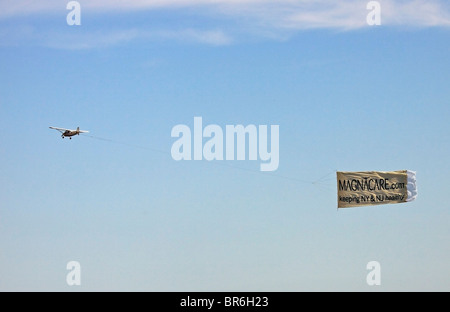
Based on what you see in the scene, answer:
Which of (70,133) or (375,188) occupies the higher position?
(70,133)

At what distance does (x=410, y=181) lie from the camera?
494 feet

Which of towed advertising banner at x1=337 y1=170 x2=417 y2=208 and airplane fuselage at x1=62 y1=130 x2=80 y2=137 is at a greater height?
airplane fuselage at x1=62 y1=130 x2=80 y2=137

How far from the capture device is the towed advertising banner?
145625 mm

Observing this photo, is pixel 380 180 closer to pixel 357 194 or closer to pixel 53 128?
pixel 357 194

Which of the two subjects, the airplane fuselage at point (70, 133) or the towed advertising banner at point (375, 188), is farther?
the airplane fuselage at point (70, 133)

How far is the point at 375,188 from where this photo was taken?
5827 inches

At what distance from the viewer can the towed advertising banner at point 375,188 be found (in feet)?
478

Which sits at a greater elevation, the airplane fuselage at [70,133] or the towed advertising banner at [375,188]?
the airplane fuselage at [70,133]

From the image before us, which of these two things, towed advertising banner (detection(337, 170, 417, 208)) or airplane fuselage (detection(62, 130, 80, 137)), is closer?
towed advertising banner (detection(337, 170, 417, 208))
